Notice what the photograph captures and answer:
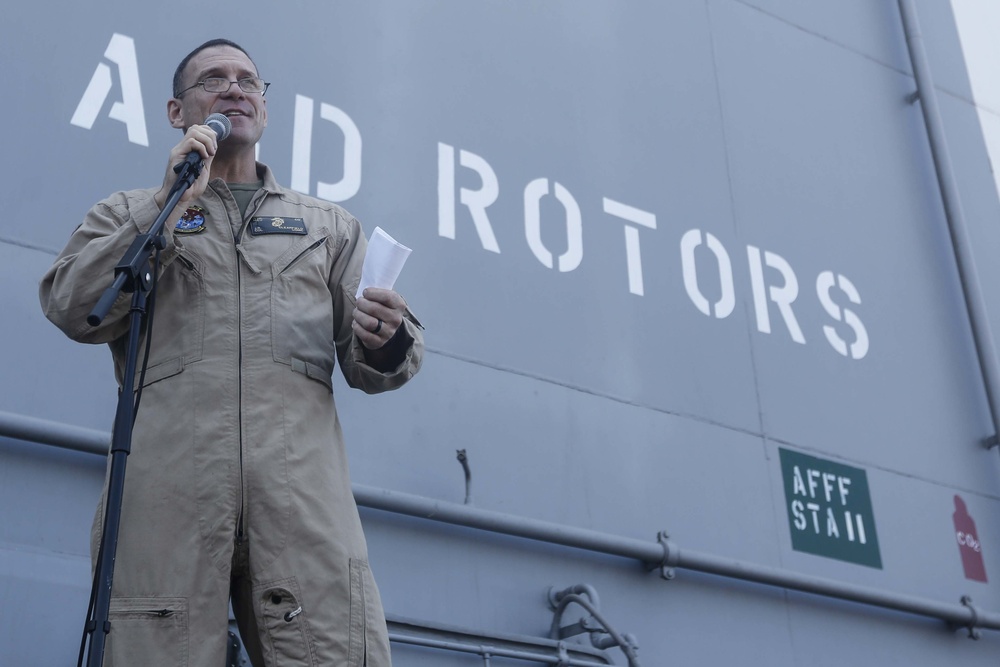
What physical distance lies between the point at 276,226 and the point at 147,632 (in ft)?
2.11

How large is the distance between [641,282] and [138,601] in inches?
86.4

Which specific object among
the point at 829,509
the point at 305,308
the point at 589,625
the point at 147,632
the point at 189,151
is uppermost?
the point at 829,509

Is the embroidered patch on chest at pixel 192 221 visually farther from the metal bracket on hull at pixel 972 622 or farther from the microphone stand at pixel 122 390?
the metal bracket on hull at pixel 972 622

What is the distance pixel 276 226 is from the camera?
192cm

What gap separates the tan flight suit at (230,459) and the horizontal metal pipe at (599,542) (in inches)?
24.3

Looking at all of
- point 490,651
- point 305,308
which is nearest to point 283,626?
point 305,308

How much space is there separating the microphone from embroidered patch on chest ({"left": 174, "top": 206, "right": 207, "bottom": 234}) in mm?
124

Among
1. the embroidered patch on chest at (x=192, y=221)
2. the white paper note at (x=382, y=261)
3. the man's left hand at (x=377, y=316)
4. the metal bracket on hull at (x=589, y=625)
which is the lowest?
the metal bracket on hull at (x=589, y=625)

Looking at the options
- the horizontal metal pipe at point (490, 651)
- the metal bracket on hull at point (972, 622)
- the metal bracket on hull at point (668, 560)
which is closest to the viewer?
the horizontal metal pipe at point (490, 651)

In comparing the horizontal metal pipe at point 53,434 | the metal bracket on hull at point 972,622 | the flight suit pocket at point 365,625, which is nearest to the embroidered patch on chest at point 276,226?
the flight suit pocket at point 365,625

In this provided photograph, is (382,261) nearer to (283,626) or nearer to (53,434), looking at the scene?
(283,626)

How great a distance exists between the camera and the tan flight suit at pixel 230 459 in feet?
5.35

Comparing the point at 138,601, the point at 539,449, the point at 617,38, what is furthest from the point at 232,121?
the point at 617,38

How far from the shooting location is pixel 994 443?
13.8ft
